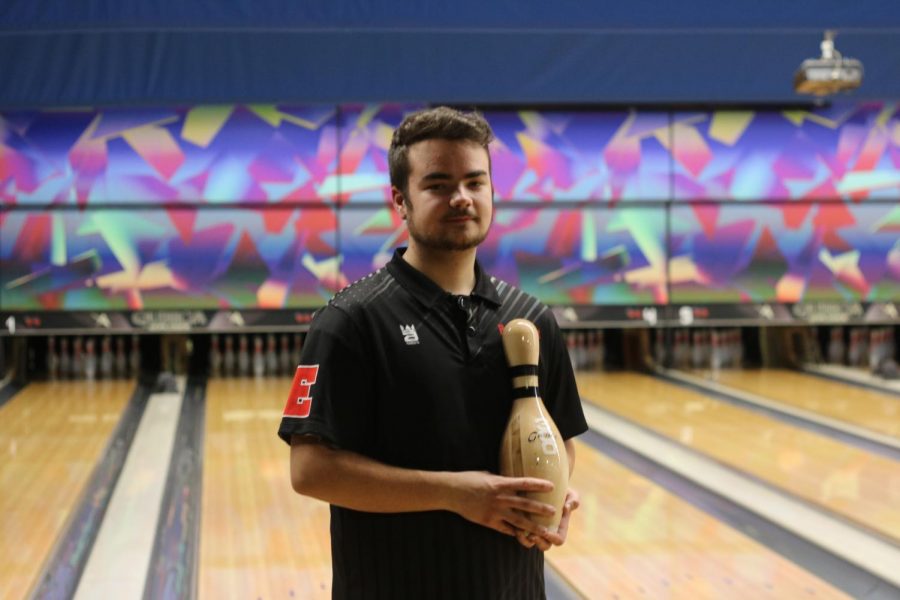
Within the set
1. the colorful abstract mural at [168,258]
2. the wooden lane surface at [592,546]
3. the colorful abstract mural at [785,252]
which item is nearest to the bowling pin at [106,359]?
the colorful abstract mural at [168,258]

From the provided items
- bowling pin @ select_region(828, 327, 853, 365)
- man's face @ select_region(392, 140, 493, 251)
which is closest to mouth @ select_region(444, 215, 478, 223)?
man's face @ select_region(392, 140, 493, 251)

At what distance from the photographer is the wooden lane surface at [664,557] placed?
321 centimetres

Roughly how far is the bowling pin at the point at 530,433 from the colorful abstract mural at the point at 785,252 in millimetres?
6122

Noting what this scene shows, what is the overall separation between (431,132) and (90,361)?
6.39 m

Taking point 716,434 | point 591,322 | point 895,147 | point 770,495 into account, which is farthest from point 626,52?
point 895,147

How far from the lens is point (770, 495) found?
4297mm

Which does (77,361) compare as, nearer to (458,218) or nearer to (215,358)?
(215,358)

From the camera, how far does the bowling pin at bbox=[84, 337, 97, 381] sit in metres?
7.33

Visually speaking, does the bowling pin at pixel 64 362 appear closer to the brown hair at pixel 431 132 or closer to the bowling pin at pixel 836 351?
the bowling pin at pixel 836 351

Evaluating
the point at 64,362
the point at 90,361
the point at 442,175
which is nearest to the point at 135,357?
the point at 90,361

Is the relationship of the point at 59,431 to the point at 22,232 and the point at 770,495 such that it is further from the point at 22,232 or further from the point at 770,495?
A: the point at 770,495

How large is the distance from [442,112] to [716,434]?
4.32 meters

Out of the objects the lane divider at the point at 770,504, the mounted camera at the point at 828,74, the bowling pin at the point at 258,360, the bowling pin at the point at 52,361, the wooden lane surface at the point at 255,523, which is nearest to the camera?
the wooden lane surface at the point at 255,523

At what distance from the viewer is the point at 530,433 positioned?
1.35 m
